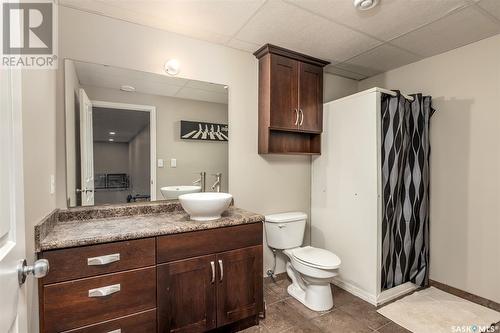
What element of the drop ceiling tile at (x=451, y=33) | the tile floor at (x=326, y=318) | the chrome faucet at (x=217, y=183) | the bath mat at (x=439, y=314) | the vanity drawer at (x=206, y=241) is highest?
the drop ceiling tile at (x=451, y=33)

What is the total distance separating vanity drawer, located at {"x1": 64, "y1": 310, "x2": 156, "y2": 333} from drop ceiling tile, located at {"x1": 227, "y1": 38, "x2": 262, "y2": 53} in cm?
218

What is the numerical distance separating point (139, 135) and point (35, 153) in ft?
2.92

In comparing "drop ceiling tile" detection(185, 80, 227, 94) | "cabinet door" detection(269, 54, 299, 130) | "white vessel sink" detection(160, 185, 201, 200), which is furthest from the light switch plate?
"cabinet door" detection(269, 54, 299, 130)

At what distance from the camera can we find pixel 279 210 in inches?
107

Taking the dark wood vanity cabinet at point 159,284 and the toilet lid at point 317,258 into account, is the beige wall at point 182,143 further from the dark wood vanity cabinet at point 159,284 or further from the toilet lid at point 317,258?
the toilet lid at point 317,258

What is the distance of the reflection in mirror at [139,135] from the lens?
1.88 m

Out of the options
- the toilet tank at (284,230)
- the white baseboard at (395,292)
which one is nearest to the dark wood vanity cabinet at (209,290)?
the toilet tank at (284,230)

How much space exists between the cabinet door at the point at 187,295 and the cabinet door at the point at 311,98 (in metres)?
1.68

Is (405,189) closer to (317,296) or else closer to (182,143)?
(317,296)

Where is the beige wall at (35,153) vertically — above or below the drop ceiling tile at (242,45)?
below

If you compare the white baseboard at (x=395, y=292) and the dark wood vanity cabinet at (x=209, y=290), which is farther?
the white baseboard at (x=395, y=292)

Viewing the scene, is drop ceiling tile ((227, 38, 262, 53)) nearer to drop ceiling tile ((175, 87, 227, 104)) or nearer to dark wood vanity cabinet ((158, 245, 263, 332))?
drop ceiling tile ((175, 87, 227, 104))

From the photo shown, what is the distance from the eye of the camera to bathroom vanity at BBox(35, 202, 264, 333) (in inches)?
51.9

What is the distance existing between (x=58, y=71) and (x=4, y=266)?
1.66m
